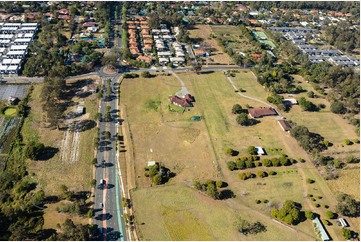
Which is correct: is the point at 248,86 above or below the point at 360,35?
below

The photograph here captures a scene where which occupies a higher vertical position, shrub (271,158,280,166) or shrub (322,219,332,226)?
shrub (271,158,280,166)

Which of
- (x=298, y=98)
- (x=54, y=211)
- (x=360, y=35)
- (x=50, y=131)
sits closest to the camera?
(x=54, y=211)

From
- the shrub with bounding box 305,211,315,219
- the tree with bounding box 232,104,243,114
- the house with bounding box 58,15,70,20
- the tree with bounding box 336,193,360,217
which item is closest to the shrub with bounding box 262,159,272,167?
the shrub with bounding box 305,211,315,219

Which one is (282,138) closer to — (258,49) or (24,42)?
(258,49)

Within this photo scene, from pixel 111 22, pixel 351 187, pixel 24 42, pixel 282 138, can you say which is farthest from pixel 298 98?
pixel 24 42

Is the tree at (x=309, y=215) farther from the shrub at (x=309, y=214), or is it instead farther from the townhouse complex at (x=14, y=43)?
the townhouse complex at (x=14, y=43)

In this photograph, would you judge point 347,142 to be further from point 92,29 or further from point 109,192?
point 92,29

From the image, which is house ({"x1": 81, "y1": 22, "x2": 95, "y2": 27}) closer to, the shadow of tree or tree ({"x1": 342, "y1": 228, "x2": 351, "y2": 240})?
the shadow of tree
